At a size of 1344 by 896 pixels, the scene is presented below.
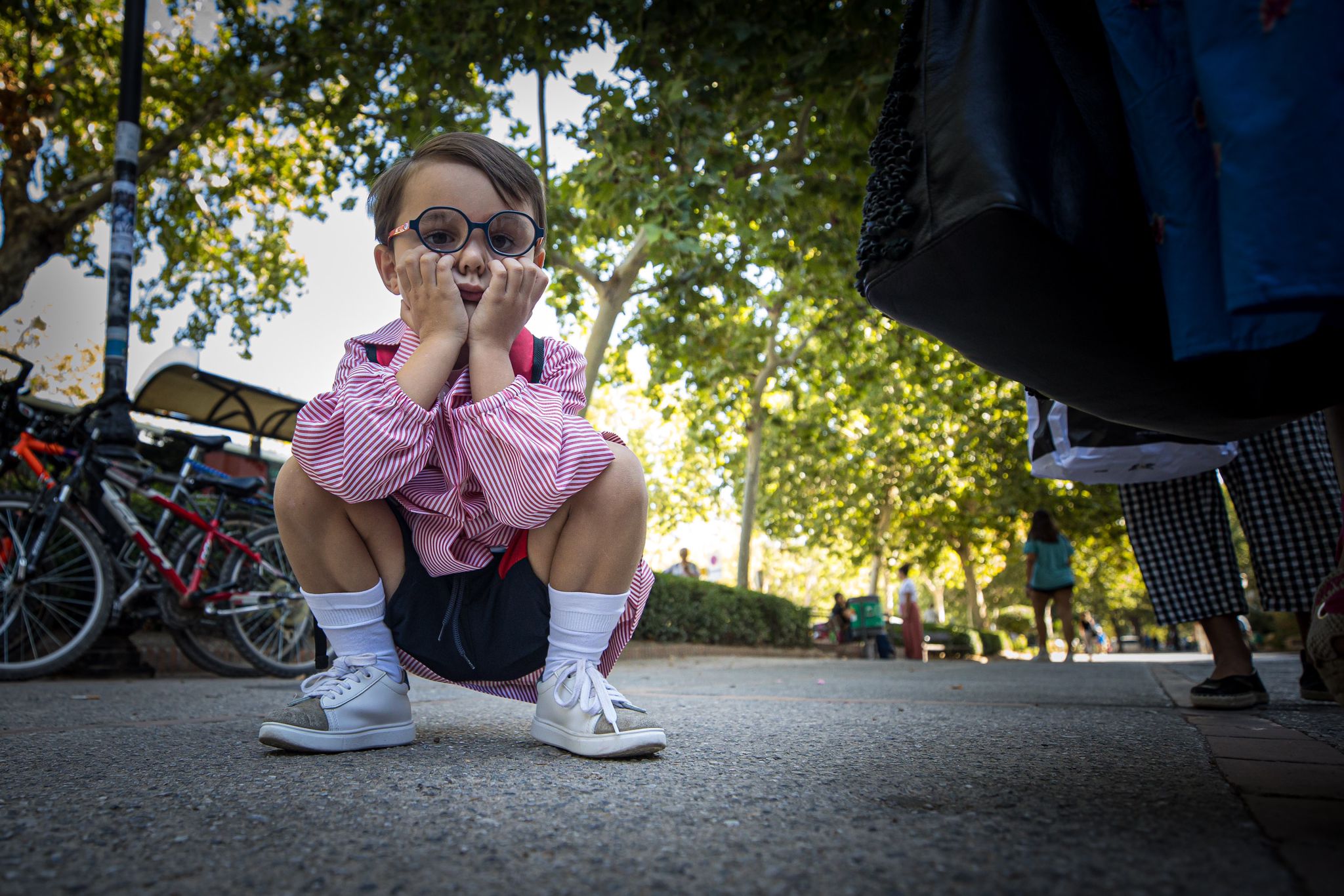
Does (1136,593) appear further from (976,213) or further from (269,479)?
(976,213)

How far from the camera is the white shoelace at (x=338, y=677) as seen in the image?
1.82m

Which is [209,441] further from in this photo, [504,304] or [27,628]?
[504,304]

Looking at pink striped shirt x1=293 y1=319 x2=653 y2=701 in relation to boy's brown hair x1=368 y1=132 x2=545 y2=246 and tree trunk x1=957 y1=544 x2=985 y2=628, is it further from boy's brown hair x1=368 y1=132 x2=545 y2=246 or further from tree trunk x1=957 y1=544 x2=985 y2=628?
tree trunk x1=957 y1=544 x2=985 y2=628

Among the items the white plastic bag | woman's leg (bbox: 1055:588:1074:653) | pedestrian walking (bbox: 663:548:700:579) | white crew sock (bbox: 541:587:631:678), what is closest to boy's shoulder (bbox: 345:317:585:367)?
white crew sock (bbox: 541:587:631:678)

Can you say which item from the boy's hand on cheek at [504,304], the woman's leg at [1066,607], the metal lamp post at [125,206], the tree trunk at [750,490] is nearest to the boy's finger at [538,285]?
the boy's hand on cheek at [504,304]

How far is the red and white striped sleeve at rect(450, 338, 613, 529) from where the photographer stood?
1.74 metres

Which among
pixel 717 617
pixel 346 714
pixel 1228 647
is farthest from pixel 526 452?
pixel 717 617

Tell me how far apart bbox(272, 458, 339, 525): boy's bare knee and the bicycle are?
3234 millimetres

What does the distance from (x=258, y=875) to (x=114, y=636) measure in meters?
4.76

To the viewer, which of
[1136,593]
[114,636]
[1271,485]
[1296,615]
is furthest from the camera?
[1136,593]

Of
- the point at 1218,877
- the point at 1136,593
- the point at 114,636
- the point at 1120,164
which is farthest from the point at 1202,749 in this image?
the point at 1136,593

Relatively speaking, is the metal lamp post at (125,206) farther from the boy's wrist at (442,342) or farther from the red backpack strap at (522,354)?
the boy's wrist at (442,342)

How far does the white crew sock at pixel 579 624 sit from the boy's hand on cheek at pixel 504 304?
59 centimetres

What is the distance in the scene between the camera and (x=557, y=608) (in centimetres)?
193
